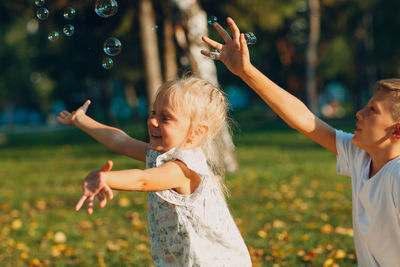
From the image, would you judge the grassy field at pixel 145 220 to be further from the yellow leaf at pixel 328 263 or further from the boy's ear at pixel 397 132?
the boy's ear at pixel 397 132

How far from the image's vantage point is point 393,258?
271 centimetres

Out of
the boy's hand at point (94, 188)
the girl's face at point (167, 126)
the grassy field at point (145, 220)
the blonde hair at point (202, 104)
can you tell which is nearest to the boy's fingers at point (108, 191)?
the boy's hand at point (94, 188)

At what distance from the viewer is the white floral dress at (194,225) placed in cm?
265

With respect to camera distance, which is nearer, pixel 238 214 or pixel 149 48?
pixel 238 214

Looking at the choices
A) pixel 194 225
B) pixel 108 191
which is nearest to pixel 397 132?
pixel 194 225

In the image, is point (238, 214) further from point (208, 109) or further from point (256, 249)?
point (208, 109)

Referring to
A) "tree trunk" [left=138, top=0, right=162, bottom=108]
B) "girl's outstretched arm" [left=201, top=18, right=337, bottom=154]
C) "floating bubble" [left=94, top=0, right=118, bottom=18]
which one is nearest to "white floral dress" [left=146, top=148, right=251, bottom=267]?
"girl's outstretched arm" [left=201, top=18, right=337, bottom=154]

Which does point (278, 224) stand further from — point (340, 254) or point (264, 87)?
point (264, 87)

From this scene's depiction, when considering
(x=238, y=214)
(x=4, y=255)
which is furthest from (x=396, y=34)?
(x=4, y=255)

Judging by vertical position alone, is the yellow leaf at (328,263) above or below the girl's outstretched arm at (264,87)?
below

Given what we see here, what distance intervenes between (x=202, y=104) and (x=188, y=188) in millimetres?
453

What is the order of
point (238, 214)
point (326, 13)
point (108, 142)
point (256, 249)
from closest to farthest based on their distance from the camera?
point (108, 142) < point (256, 249) < point (238, 214) < point (326, 13)

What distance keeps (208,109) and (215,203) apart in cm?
51

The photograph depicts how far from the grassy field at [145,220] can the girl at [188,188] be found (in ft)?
4.25
